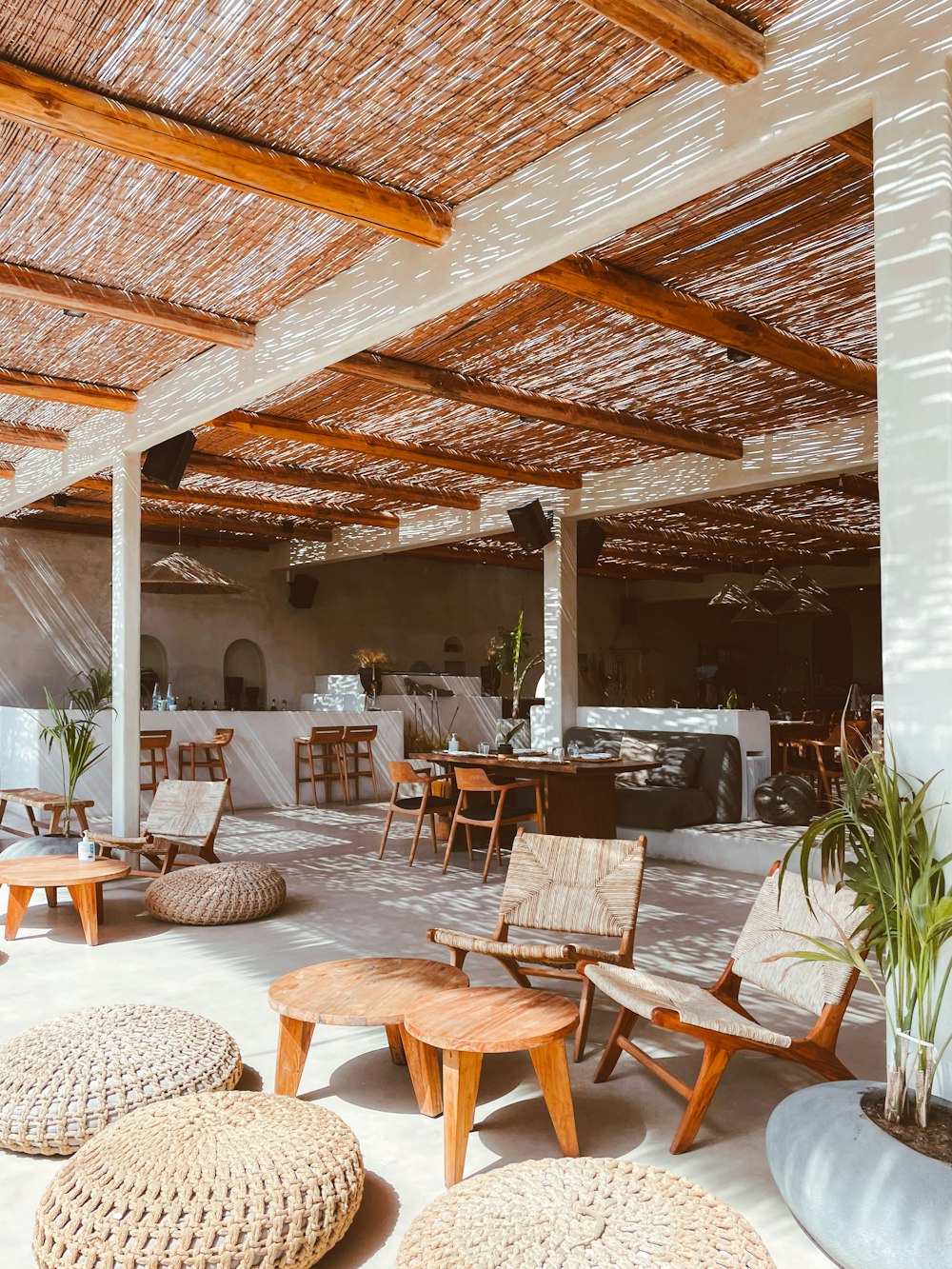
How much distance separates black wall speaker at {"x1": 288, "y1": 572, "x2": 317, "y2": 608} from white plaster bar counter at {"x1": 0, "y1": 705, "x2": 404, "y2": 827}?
3.06 meters

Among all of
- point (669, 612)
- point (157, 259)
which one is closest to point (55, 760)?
point (157, 259)

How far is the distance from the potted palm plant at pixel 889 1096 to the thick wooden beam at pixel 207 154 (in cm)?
303

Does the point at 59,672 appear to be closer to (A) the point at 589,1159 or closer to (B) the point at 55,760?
(B) the point at 55,760

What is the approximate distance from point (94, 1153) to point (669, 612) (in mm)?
17973

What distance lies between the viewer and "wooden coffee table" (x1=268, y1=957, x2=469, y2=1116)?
3.04 m

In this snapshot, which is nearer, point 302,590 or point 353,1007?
point 353,1007

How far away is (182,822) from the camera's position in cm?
675

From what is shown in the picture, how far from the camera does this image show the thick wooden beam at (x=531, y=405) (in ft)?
20.7

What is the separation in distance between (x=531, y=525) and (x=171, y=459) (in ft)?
11.9

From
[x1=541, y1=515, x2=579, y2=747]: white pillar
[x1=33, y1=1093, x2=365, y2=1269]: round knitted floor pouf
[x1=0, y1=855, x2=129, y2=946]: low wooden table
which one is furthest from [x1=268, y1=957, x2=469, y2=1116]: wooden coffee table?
[x1=541, y1=515, x2=579, y2=747]: white pillar

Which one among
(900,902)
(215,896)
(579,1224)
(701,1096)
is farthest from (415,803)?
(579,1224)

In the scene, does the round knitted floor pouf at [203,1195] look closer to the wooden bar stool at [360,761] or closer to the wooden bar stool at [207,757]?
the wooden bar stool at [207,757]

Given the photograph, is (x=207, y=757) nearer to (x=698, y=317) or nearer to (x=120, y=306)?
(x=120, y=306)

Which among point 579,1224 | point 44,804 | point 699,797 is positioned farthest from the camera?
point 699,797
